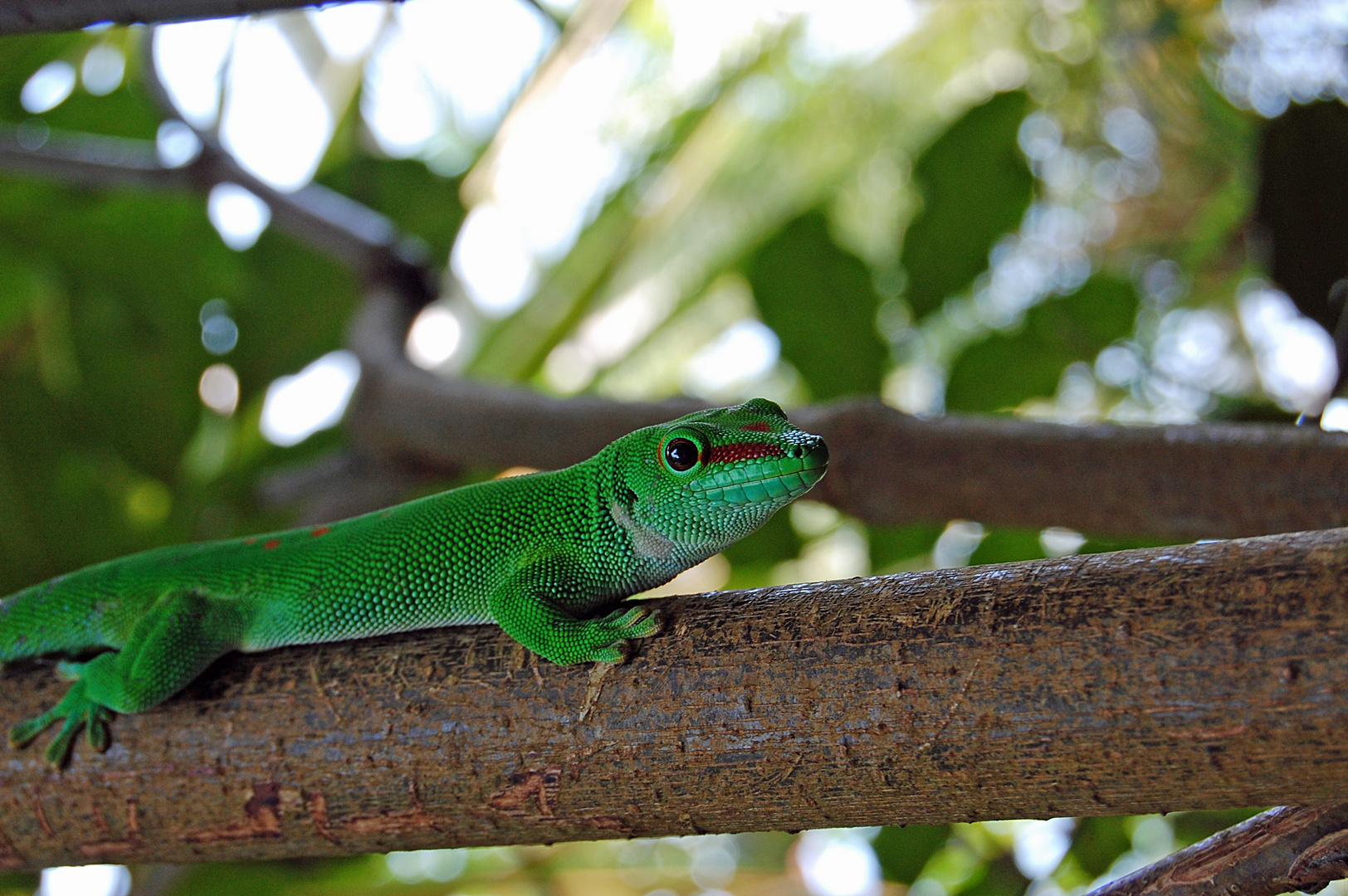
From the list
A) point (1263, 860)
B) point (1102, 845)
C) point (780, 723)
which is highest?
point (780, 723)

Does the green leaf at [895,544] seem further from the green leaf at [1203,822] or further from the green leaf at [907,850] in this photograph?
the green leaf at [1203,822]

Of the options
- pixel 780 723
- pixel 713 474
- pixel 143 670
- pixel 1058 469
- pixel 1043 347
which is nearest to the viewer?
pixel 780 723

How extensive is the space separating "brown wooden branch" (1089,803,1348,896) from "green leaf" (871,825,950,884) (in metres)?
0.86

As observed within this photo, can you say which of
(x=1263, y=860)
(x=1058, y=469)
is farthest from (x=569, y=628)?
(x=1058, y=469)

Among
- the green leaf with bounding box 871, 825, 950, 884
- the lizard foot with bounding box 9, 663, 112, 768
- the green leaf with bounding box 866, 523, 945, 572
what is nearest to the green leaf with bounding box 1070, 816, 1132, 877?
the green leaf with bounding box 871, 825, 950, 884

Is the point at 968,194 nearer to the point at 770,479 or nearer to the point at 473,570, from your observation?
the point at 770,479

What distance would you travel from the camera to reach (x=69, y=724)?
1.51 metres

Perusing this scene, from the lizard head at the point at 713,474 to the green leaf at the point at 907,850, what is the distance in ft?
2.83

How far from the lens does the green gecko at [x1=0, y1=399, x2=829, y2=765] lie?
4.40 feet

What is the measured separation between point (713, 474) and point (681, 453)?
57mm

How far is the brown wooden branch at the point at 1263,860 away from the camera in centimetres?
96

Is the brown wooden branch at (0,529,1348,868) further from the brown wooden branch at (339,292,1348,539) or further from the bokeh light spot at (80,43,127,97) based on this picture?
the bokeh light spot at (80,43,127,97)

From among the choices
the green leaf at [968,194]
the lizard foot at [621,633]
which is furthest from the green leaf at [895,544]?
the lizard foot at [621,633]

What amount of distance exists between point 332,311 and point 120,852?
223 cm
